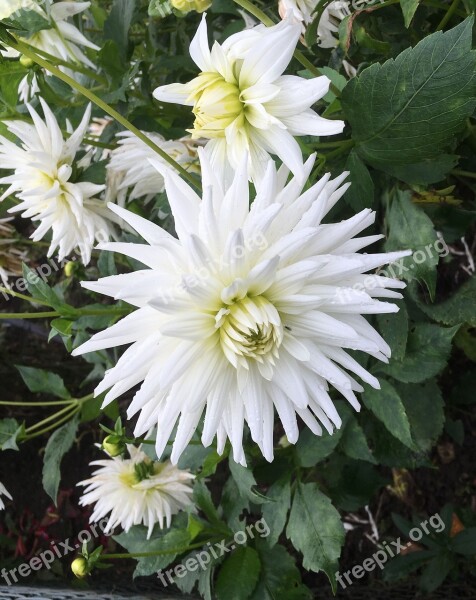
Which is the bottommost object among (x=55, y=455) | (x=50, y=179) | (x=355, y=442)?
(x=55, y=455)

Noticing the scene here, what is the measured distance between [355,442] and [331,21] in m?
0.65

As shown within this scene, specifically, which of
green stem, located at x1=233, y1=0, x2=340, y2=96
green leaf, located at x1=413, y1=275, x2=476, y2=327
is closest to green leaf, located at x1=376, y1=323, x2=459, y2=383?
green leaf, located at x1=413, y1=275, x2=476, y2=327

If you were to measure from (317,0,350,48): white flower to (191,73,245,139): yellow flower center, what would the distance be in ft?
0.95

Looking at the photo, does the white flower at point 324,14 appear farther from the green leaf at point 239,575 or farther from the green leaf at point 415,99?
the green leaf at point 239,575

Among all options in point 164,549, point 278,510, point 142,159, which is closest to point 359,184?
point 142,159

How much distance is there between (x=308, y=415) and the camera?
697mm

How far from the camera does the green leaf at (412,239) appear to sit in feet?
2.62

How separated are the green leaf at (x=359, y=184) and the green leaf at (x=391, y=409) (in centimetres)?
31

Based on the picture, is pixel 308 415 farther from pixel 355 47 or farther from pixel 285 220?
pixel 355 47

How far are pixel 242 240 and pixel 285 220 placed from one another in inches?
3.4

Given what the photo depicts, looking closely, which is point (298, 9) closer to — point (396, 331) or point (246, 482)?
point (396, 331)

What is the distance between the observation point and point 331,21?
3.02 feet

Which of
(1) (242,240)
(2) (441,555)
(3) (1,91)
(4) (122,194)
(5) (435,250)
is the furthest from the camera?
(2) (441,555)

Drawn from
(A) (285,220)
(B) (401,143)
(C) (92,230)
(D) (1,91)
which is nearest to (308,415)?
(A) (285,220)
